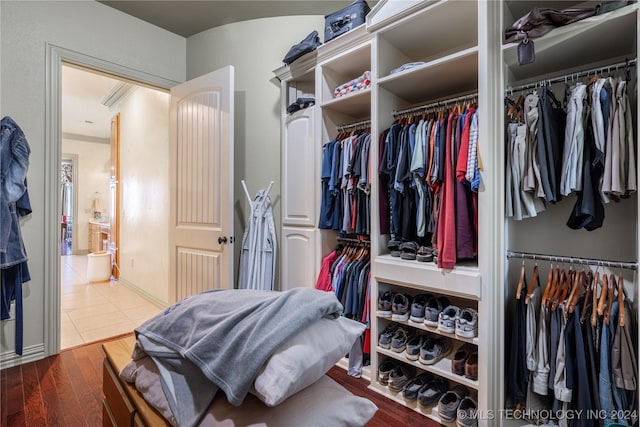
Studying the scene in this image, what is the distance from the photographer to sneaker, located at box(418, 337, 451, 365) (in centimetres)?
169

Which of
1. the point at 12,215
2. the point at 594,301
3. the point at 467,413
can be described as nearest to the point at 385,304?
the point at 467,413

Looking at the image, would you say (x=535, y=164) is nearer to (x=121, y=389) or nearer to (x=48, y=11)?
(x=121, y=389)

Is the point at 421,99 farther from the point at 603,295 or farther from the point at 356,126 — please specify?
the point at 603,295

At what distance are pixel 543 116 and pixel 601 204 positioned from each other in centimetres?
48

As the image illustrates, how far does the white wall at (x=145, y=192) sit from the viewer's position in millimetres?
3498

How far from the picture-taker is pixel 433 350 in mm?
1721

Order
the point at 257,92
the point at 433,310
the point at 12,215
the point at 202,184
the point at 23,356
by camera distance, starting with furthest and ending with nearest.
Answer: the point at 257,92 → the point at 202,184 → the point at 23,356 → the point at 12,215 → the point at 433,310

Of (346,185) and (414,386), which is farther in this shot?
(346,185)

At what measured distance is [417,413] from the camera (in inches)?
66.8

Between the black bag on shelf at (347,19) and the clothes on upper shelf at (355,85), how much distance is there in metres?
0.33

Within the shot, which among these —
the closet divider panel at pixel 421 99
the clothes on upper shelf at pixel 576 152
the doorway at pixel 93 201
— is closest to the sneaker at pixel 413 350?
the closet divider panel at pixel 421 99

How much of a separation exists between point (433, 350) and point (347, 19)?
2.18 m

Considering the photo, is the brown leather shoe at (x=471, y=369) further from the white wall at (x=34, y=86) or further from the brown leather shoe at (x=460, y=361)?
the white wall at (x=34, y=86)

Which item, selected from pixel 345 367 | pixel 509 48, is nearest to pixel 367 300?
pixel 345 367
